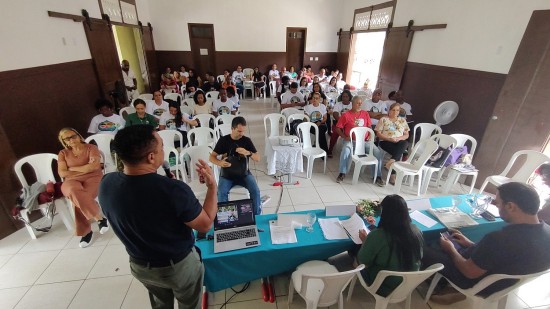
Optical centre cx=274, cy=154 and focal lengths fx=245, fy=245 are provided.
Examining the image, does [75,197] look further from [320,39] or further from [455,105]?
[320,39]

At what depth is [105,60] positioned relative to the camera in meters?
5.20

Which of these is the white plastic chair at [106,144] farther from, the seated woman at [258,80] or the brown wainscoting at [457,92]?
the seated woman at [258,80]

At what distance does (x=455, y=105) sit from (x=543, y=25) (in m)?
1.44

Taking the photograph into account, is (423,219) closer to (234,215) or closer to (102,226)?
(234,215)

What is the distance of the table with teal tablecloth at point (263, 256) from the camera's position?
5.73 ft

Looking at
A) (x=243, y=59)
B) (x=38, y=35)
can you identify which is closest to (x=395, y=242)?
(x=38, y=35)

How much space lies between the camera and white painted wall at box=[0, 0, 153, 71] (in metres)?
2.87

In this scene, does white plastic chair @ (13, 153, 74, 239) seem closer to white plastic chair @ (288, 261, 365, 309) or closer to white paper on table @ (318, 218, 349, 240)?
white plastic chair @ (288, 261, 365, 309)

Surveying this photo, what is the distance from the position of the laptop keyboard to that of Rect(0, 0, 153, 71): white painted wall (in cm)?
Result: 327

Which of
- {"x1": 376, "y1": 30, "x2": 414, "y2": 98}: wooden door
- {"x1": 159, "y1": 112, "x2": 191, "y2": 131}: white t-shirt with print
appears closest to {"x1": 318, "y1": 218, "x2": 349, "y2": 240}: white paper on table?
{"x1": 159, "y1": 112, "x2": 191, "y2": 131}: white t-shirt with print

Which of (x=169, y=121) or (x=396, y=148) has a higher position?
(x=169, y=121)

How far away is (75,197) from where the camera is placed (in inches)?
102

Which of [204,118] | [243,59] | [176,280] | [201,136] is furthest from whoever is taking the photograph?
[243,59]

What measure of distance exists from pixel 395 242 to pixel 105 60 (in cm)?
623
